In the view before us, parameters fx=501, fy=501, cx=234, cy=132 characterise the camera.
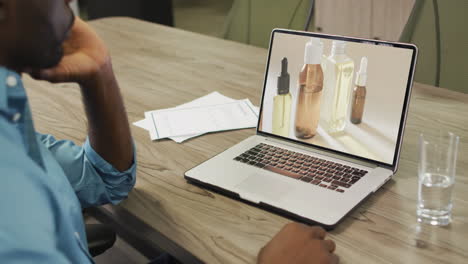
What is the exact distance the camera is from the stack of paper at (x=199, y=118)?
4.10 ft

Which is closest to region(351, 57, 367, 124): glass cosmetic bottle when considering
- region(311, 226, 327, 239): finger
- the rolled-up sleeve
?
region(311, 226, 327, 239): finger

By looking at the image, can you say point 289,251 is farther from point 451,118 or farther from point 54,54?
point 451,118

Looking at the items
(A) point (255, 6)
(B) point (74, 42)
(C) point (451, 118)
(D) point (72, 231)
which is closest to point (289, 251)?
(D) point (72, 231)

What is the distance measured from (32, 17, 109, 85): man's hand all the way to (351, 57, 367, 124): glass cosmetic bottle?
19.3 inches

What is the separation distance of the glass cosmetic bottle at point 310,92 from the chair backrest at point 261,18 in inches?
42.7

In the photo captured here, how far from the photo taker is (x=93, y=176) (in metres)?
1.00

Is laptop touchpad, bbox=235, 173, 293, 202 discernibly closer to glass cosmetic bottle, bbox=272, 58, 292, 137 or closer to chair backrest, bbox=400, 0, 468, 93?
glass cosmetic bottle, bbox=272, 58, 292, 137

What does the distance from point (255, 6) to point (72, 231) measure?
5.59 feet

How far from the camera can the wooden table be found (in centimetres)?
82

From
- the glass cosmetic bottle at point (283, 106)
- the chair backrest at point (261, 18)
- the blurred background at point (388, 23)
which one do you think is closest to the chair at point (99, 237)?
the glass cosmetic bottle at point (283, 106)

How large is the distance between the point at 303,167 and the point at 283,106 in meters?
0.17

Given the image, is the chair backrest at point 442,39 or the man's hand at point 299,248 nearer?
the man's hand at point 299,248

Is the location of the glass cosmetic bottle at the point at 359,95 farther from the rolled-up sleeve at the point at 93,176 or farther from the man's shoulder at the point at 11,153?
the man's shoulder at the point at 11,153

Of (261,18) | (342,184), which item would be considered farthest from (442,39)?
(342,184)
